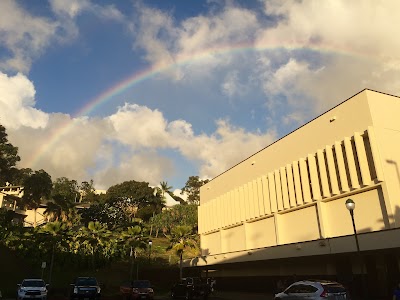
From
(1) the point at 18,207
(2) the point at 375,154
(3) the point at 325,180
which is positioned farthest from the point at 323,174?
(1) the point at 18,207

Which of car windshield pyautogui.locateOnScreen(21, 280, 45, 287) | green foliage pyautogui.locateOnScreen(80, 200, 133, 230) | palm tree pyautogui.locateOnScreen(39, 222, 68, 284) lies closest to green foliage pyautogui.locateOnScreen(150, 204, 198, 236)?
green foliage pyautogui.locateOnScreen(80, 200, 133, 230)

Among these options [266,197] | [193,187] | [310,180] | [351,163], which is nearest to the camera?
[351,163]

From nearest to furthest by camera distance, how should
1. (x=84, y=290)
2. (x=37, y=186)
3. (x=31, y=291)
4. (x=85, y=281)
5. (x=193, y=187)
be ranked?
(x=31, y=291), (x=84, y=290), (x=85, y=281), (x=37, y=186), (x=193, y=187)

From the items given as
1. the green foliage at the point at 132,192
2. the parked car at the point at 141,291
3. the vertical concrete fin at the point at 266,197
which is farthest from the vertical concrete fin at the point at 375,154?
the green foliage at the point at 132,192

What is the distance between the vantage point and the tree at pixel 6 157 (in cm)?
8688

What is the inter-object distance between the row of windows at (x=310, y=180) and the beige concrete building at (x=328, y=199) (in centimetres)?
8

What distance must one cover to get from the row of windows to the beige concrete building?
8 centimetres

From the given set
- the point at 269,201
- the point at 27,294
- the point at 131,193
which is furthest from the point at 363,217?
the point at 131,193

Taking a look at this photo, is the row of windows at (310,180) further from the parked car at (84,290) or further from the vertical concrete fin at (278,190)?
the parked car at (84,290)

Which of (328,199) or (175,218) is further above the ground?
(175,218)

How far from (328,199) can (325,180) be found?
162cm

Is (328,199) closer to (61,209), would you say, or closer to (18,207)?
(61,209)

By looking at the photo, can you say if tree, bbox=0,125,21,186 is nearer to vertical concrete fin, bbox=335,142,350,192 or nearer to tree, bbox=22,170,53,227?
tree, bbox=22,170,53,227

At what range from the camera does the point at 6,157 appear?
89875 millimetres
